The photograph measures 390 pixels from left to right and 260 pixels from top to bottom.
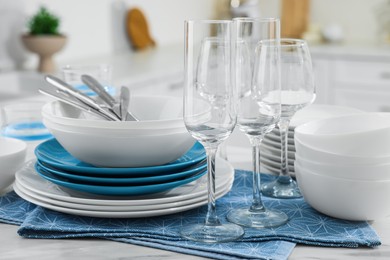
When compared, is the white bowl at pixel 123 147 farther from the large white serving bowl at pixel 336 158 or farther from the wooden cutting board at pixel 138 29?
the wooden cutting board at pixel 138 29

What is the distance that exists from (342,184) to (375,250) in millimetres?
119

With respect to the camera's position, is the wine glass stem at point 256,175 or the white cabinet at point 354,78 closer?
the wine glass stem at point 256,175

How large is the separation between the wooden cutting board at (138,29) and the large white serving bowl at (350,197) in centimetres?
288

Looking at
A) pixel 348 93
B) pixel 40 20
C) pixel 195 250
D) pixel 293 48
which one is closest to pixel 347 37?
pixel 348 93

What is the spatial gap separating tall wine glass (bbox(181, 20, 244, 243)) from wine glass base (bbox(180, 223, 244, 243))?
0.14m

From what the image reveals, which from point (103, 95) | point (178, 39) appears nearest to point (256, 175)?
point (103, 95)

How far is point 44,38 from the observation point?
9.29 ft

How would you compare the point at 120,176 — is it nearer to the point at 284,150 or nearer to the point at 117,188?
the point at 117,188

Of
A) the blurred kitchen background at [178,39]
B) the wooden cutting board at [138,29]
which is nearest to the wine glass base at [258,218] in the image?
the blurred kitchen background at [178,39]

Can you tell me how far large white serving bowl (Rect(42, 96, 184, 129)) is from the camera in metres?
1.05

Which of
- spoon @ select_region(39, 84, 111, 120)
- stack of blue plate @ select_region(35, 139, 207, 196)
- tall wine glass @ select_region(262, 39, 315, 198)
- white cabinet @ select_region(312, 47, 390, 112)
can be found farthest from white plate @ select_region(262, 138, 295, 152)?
white cabinet @ select_region(312, 47, 390, 112)

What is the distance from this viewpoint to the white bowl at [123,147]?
41.4 inches

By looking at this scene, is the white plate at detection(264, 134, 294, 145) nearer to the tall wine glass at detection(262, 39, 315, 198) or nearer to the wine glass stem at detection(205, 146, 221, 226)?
the tall wine glass at detection(262, 39, 315, 198)

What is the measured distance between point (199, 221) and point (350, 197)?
24cm
